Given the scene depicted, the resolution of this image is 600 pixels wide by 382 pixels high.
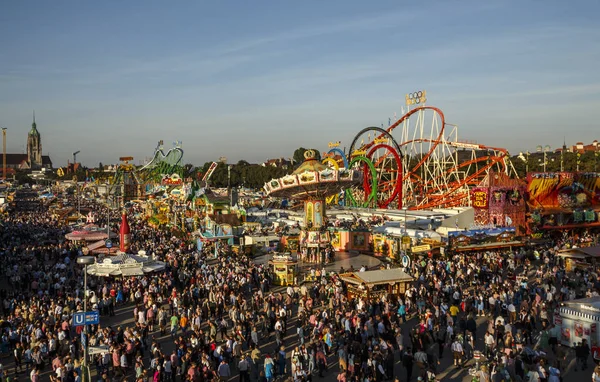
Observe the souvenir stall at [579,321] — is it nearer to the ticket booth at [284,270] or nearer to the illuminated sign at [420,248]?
the ticket booth at [284,270]

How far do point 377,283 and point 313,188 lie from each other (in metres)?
14.3

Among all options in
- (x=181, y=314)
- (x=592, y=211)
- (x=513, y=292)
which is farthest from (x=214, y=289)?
(x=592, y=211)

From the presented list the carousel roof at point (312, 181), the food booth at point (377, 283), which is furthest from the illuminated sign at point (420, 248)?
the food booth at point (377, 283)

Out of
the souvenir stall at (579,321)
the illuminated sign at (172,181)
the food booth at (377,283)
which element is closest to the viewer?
the souvenir stall at (579,321)

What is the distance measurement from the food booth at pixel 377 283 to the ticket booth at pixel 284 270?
179 inches

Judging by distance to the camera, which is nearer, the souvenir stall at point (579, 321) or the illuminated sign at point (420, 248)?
the souvenir stall at point (579, 321)

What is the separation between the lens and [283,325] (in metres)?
16.4

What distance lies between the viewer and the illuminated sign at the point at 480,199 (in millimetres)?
34619

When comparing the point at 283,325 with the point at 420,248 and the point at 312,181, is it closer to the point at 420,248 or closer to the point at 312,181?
the point at 420,248

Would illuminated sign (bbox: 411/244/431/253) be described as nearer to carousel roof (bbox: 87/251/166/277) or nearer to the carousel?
the carousel

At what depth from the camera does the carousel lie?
29916 millimetres

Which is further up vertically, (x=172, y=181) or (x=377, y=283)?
(x=172, y=181)

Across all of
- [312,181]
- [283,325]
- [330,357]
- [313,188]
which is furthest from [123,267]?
[313,188]

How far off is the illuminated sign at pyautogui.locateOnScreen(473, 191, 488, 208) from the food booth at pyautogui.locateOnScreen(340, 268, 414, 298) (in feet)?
56.1
